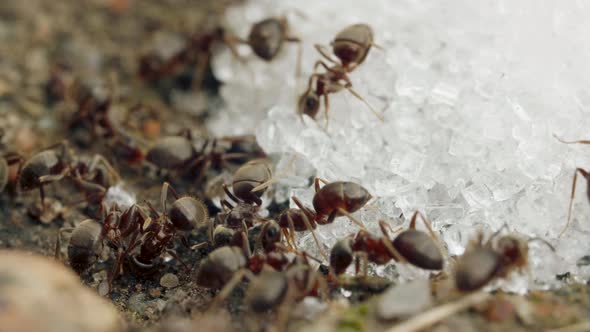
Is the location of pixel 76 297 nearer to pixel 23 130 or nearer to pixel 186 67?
pixel 23 130

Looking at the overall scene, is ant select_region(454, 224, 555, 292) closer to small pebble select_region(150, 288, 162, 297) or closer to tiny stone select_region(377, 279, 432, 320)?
tiny stone select_region(377, 279, 432, 320)

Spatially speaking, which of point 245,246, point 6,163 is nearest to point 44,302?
point 245,246

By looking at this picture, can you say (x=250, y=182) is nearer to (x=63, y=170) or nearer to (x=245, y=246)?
(x=245, y=246)

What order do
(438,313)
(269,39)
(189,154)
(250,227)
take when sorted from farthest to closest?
(269,39) < (189,154) < (250,227) < (438,313)

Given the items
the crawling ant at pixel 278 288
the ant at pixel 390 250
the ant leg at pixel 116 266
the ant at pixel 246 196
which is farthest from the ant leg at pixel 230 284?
the ant leg at pixel 116 266

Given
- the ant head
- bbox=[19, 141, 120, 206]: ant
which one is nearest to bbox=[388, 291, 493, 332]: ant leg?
the ant head

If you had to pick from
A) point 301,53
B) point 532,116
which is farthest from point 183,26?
point 532,116

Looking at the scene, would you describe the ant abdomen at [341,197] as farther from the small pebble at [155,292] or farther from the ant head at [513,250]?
the small pebble at [155,292]
